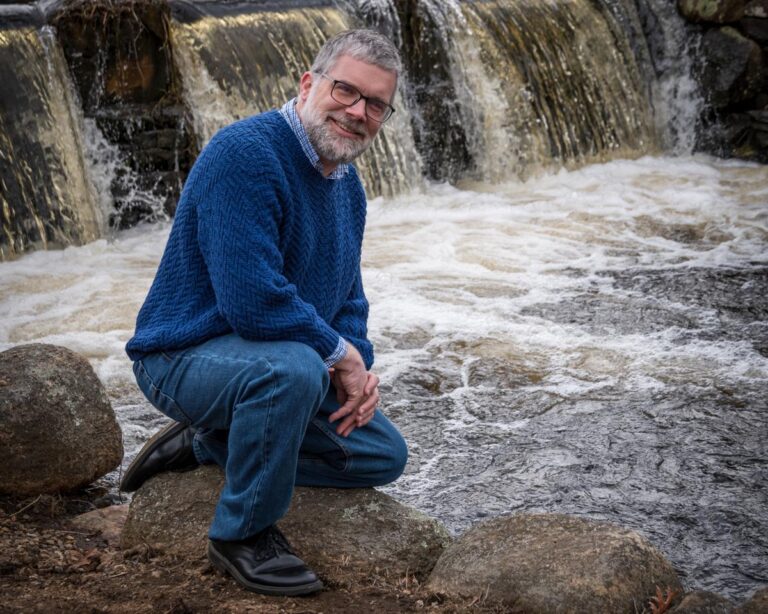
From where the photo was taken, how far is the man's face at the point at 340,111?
9.33 feet

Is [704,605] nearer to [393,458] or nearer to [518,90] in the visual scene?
[393,458]

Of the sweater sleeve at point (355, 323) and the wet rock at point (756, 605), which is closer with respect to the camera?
the wet rock at point (756, 605)

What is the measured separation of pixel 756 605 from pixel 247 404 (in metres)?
1.38

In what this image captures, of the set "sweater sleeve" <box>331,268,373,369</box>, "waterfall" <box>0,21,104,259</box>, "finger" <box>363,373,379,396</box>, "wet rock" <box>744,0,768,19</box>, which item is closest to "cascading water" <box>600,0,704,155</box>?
"wet rock" <box>744,0,768,19</box>

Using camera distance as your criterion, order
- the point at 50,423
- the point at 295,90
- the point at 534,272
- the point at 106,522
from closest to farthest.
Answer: the point at 106,522 < the point at 50,423 < the point at 534,272 < the point at 295,90

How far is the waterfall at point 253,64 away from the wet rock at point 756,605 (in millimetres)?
6805

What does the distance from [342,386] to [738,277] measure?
16.3 feet

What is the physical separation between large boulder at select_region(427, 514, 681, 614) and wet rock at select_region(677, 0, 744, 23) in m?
9.75

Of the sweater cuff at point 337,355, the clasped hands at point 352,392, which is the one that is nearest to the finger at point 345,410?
the clasped hands at point 352,392

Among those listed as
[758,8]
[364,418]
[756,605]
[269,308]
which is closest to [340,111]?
[269,308]

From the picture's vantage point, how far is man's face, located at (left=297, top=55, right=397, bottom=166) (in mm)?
2844

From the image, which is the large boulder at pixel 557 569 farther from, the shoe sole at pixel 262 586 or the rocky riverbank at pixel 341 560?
the shoe sole at pixel 262 586

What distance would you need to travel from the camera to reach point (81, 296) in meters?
6.78

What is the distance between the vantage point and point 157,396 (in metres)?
2.92
